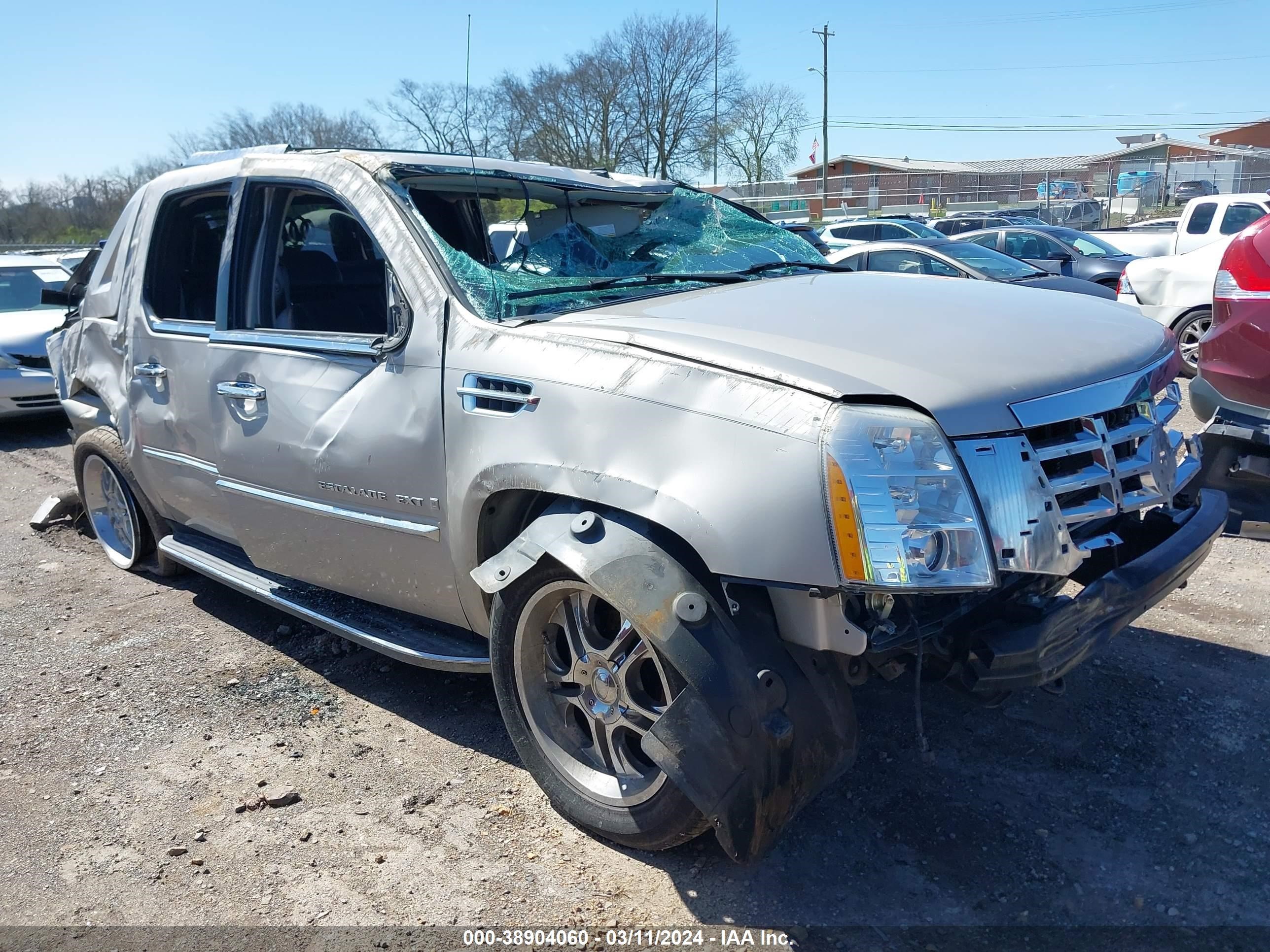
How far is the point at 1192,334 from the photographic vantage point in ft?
30.5

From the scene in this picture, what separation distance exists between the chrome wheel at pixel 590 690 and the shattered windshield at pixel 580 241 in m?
0.94

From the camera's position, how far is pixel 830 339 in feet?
8.77

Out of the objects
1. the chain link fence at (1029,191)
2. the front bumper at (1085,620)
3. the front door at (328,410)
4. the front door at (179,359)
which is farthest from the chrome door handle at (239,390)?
the chain link fence at (1029,191)

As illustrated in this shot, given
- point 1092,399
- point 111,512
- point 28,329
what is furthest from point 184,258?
point 28,329

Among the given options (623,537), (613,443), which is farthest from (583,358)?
(623,537)

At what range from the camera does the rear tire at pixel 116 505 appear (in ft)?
16.1

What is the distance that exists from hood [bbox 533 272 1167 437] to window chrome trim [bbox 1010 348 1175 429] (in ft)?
0.07

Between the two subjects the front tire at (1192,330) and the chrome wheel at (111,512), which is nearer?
the chrome wheel at (111,512)

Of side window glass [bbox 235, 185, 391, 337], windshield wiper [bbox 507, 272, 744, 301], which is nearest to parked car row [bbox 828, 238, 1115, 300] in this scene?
windshield wiper [bbox 507, 272, 744, 301]

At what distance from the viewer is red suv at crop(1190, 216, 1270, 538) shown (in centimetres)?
488

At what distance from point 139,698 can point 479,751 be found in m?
1.53

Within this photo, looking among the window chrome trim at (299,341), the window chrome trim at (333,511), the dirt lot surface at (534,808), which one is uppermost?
the window chrome trim at (299,341)

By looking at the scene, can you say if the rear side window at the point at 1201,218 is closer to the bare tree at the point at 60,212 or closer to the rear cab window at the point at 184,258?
the rear cab window at the point at 184,258

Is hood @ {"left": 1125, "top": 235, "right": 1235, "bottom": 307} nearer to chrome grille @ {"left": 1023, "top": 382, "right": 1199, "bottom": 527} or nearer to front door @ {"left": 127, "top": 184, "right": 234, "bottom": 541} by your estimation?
chrome grille @ {"left": 1023, "top": 382, "right": 1199, "bottom": 527}
